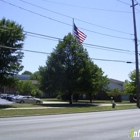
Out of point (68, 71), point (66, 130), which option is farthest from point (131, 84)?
point (66, 130)

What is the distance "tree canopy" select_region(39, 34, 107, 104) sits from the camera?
137ft

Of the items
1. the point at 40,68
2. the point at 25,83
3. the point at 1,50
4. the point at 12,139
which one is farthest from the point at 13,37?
the point at 25,83

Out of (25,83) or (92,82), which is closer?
(92,82)

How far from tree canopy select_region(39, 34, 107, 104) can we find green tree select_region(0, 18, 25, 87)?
836cm

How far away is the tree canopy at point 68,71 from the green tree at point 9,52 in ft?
27.4

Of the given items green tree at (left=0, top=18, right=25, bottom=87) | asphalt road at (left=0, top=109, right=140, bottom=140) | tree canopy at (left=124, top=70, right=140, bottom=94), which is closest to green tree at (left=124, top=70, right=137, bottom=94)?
tree canopy at (left=124, top=70, right=140, bottom=94)

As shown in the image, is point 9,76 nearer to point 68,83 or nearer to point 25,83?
point 68,83

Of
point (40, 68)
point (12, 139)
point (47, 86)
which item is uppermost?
point (40, 68)

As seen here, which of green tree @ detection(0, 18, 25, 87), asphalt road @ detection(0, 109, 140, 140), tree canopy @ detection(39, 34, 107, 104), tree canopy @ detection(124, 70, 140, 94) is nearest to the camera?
asphalt road @ detection(0, 109, 140, 140)

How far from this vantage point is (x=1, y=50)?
3266cm

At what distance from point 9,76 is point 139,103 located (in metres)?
19.5

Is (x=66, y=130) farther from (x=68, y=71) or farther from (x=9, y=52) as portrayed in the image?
(x=68, y=71)

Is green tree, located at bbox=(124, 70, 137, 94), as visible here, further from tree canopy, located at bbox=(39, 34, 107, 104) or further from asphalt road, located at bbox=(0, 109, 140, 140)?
asphalt road, located at bbox=(0, 109, 140, 140)

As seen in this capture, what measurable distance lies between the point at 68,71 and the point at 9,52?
471 inches
